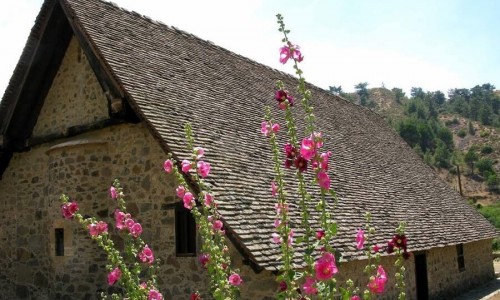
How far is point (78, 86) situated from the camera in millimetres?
10250

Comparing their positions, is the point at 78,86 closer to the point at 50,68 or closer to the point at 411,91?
the point at 50,68

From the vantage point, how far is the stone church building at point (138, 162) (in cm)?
820

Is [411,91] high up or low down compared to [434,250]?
up

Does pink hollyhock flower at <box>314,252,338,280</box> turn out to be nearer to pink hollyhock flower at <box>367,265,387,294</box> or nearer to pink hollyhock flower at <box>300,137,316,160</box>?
pink hollyhock flower at <box>367,265,387,294</box>

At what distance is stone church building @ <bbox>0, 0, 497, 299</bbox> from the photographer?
820 centimetres

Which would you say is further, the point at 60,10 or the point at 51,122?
the point at 51,122

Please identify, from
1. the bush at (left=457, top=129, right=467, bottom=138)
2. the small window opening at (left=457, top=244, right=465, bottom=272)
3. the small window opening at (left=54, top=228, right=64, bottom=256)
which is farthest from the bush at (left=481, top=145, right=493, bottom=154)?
the small window opening at (left=54, top=228, right=64, bottom=256)

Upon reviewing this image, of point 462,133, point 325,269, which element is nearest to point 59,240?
point 325,269

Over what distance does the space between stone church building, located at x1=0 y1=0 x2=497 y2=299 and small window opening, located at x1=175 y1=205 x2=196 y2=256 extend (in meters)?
0.02

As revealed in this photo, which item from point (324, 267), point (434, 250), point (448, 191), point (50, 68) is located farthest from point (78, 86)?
point (448, 191)

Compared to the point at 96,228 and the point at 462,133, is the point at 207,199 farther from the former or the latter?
the point at 462,133

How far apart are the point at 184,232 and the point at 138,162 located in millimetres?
1534

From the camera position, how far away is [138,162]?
8992mm

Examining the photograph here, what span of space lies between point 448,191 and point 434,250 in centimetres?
578
